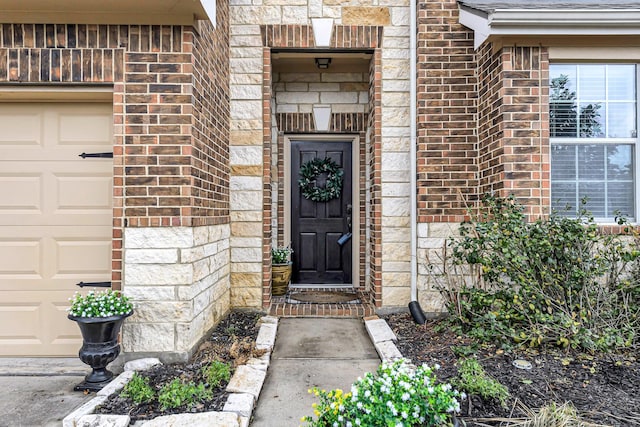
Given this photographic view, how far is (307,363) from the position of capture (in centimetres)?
295

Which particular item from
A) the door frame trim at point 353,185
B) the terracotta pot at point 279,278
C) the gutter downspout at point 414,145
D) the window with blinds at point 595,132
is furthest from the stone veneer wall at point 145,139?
the window with blinds at point 595,132

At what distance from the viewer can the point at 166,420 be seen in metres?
2.00

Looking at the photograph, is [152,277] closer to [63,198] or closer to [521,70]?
[63,198]

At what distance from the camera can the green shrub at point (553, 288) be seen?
287 cm

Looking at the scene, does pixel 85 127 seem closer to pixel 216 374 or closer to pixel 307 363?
pixel 216 374

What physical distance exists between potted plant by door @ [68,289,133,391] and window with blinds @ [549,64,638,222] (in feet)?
11.9

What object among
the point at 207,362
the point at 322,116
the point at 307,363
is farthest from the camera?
the point at 322,116

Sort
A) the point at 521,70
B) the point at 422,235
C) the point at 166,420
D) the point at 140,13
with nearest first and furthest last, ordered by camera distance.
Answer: the point at 166,420
the point at 140,13
the point at 521,70
the point at 422,235

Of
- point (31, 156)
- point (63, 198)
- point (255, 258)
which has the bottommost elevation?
point (255, 258)

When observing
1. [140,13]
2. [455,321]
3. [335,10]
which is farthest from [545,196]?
[140,13]

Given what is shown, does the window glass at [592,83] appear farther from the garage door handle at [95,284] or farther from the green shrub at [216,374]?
the garage door handle at [95,284]

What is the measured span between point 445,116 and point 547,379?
7.96ft

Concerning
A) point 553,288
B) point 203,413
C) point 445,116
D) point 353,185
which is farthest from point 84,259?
point 553,288

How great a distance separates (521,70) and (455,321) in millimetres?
2221
